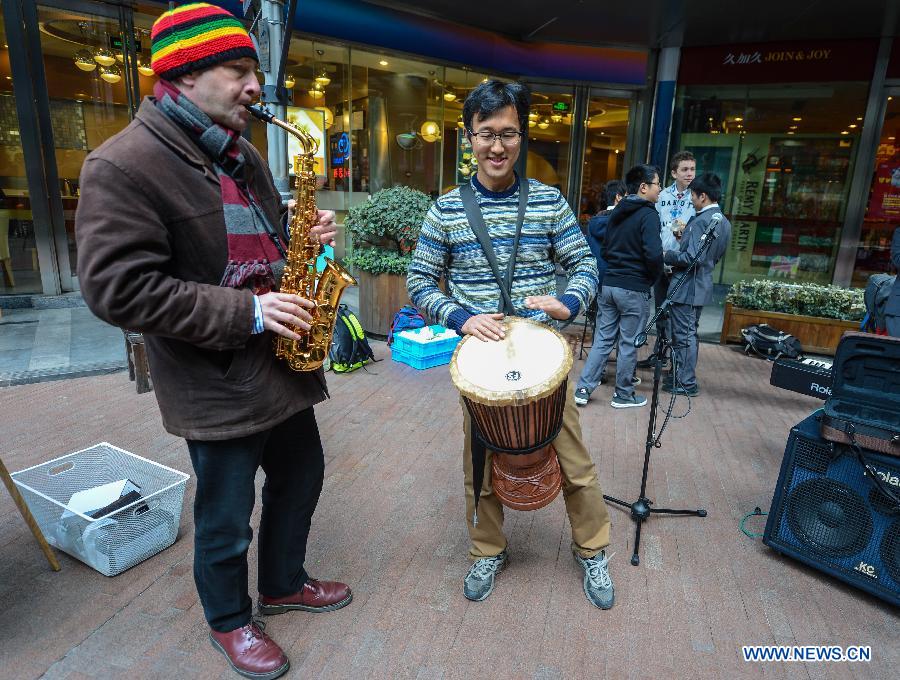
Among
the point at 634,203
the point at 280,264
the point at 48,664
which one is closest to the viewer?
the point at 280,264

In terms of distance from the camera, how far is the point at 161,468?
3215 millimetres

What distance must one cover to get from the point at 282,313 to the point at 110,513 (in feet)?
5.30

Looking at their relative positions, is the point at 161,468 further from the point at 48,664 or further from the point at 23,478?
the point at 48,664

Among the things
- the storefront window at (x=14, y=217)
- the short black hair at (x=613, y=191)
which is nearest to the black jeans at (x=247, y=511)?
the short black hair at (x=613, y=191)

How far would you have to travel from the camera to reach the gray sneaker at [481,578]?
267cm

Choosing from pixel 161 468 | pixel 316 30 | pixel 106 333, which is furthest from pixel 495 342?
pixel 316 30

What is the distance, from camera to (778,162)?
11102mm

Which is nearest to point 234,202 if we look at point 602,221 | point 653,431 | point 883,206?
point 653,431

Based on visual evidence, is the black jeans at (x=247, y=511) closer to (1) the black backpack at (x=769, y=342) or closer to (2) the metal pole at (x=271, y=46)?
(2) the metal pole at (x=271, y=46)

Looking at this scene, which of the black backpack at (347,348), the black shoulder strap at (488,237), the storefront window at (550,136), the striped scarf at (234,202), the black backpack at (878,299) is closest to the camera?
the striped scarf at (234,202)

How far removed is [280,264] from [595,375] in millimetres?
3838

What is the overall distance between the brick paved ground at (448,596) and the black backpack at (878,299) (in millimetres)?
1599

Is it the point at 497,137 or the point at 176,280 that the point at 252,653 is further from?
the point at 497,137

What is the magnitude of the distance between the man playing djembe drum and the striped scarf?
0.75 metres
